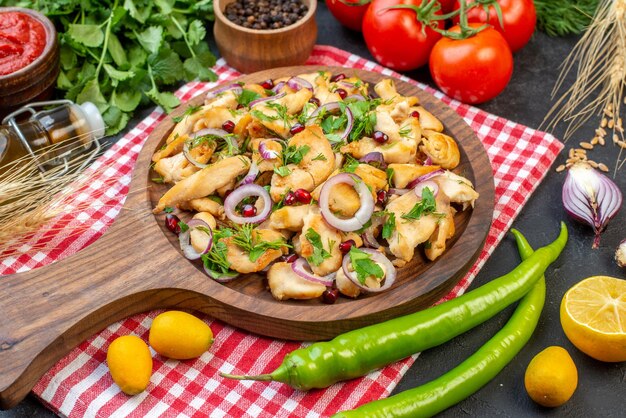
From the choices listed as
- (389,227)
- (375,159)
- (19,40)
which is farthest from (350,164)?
(19,40)

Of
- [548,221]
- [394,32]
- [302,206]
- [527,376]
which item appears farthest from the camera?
[394,32]

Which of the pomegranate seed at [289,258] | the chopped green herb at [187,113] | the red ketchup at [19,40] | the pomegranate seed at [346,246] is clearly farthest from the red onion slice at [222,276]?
the red ketchup at [19,40]

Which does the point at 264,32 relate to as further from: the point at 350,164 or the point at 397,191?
the point at 397,191

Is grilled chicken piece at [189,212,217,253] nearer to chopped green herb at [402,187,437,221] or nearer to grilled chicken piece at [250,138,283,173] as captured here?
grilled chicken piece at [250,138,283,173]

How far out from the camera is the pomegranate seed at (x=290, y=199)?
4.28 m

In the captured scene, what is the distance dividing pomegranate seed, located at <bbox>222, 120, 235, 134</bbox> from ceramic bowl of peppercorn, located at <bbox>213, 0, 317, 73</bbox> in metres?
1.16

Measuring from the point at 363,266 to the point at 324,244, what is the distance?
0.82 ft

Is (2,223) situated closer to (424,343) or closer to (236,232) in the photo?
(236,232)

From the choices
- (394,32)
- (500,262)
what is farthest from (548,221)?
(394,32)

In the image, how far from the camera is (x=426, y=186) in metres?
4.35

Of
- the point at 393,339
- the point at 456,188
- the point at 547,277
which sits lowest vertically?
the point at 547,277

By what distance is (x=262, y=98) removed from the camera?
16.4 ft

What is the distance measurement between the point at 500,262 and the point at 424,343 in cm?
96

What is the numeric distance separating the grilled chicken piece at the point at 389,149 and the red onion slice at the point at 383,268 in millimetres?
709
